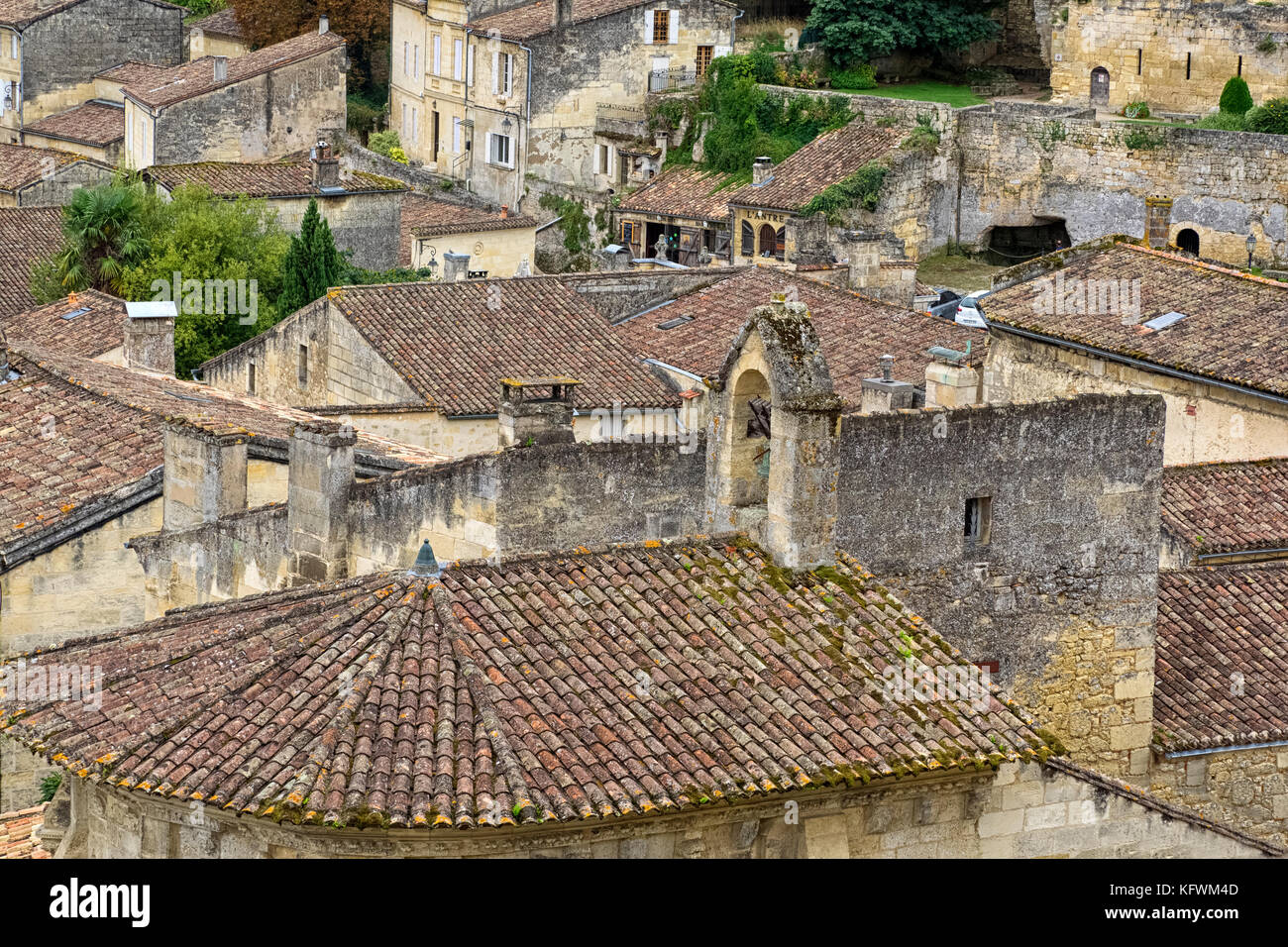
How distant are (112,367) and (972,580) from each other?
15.9 metres

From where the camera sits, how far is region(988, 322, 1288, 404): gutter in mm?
32969

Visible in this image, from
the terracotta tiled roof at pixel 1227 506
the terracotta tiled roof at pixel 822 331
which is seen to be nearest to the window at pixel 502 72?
the terracotta tiled roof at pixel 822 331

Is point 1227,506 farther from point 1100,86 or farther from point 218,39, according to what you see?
point 218,39

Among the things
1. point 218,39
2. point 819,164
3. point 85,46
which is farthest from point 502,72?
point 85,46

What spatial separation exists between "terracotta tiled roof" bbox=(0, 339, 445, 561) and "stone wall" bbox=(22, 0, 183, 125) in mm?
48653

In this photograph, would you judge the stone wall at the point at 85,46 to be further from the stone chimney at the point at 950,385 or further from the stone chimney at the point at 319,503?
the stone chimney at the point at 319,503

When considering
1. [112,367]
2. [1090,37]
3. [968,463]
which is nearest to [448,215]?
[1090,37]

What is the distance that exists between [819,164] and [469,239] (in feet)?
35.0

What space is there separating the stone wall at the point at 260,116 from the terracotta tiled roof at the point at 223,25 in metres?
10.5

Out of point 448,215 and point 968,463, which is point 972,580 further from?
point 448,215

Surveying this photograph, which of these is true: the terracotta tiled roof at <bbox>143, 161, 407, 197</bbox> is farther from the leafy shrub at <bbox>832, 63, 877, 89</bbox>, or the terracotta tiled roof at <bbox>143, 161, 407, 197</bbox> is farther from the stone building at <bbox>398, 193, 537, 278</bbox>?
the leafy shrub at <bbox>832, 63, 877, 89</bbox>

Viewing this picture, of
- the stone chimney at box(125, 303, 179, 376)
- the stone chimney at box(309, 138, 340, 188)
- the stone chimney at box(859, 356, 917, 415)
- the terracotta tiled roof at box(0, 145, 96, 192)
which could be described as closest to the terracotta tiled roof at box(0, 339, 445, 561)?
the stone chimney at box(125, 303, 179, 376)

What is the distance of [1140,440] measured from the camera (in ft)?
74.5

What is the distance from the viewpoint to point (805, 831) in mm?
18422
